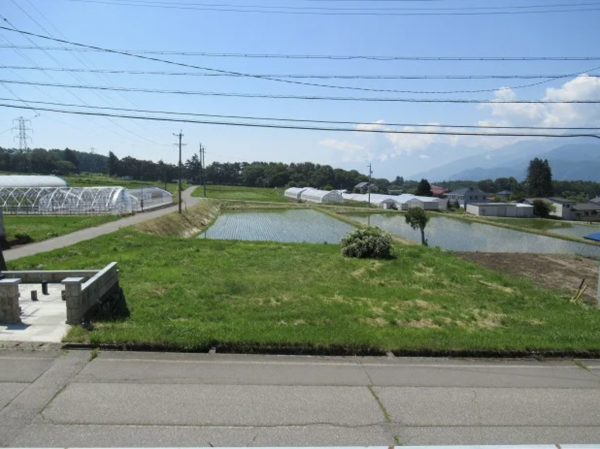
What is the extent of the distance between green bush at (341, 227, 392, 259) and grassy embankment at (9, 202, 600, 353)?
87 centimetres

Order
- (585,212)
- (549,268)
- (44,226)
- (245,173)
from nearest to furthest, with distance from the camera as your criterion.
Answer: (549,268), (44,226), (585,212), (245,173)

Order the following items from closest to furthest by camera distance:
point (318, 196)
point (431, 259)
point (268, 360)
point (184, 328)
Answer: point (268, 360)
point (184, 328)
point (431, 259)
point (318, 196)

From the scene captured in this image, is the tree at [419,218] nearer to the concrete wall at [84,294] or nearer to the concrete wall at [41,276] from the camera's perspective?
the concrete wall at [41,276]

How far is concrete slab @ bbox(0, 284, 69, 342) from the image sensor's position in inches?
297

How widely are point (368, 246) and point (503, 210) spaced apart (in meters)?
63.1

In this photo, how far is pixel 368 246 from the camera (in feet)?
64.1

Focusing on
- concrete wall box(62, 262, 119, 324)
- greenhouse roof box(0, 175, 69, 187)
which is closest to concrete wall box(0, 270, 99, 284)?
concrete wall box(62, 262, 119, 324)

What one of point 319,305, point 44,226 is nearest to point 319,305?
point 319,305

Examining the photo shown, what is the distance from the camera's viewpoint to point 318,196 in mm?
88938

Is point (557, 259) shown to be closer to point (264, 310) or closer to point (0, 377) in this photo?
point (264, 310)

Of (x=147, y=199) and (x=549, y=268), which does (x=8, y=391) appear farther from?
(x=147, y=199)

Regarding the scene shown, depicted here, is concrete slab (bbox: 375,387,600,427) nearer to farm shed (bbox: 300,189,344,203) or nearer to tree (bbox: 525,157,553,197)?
farm shed (bbox: 300,189,344,203)

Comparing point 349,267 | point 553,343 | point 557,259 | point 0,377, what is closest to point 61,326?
point 0,377

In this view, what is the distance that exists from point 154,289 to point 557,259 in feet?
80.9
